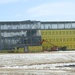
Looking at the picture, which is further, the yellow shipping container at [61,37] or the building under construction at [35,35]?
the yellow shipping container at [61,37]

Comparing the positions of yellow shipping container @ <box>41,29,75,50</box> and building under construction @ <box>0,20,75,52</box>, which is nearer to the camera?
building under construction @ <box>0,20,75,52</box>

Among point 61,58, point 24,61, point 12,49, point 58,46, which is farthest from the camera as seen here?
point 58,46

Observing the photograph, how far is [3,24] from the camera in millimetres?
102750

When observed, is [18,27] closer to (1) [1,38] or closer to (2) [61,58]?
(1) [1,38]

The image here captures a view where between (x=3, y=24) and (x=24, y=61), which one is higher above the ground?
(x=3, y=24)

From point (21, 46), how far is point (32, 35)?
16.1 ft

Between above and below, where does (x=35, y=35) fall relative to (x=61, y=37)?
above

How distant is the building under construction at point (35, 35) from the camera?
9994cm

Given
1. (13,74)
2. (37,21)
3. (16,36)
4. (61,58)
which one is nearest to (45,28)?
(37,21)

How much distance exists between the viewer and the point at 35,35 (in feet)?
334

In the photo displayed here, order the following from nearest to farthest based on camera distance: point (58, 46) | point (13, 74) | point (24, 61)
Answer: point (13, 74) < point (24, 61) < point (58, 46)

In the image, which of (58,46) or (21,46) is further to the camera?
(58,46)

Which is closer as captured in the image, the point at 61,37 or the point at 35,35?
the point at 35,35

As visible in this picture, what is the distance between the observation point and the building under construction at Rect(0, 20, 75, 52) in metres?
99.9
